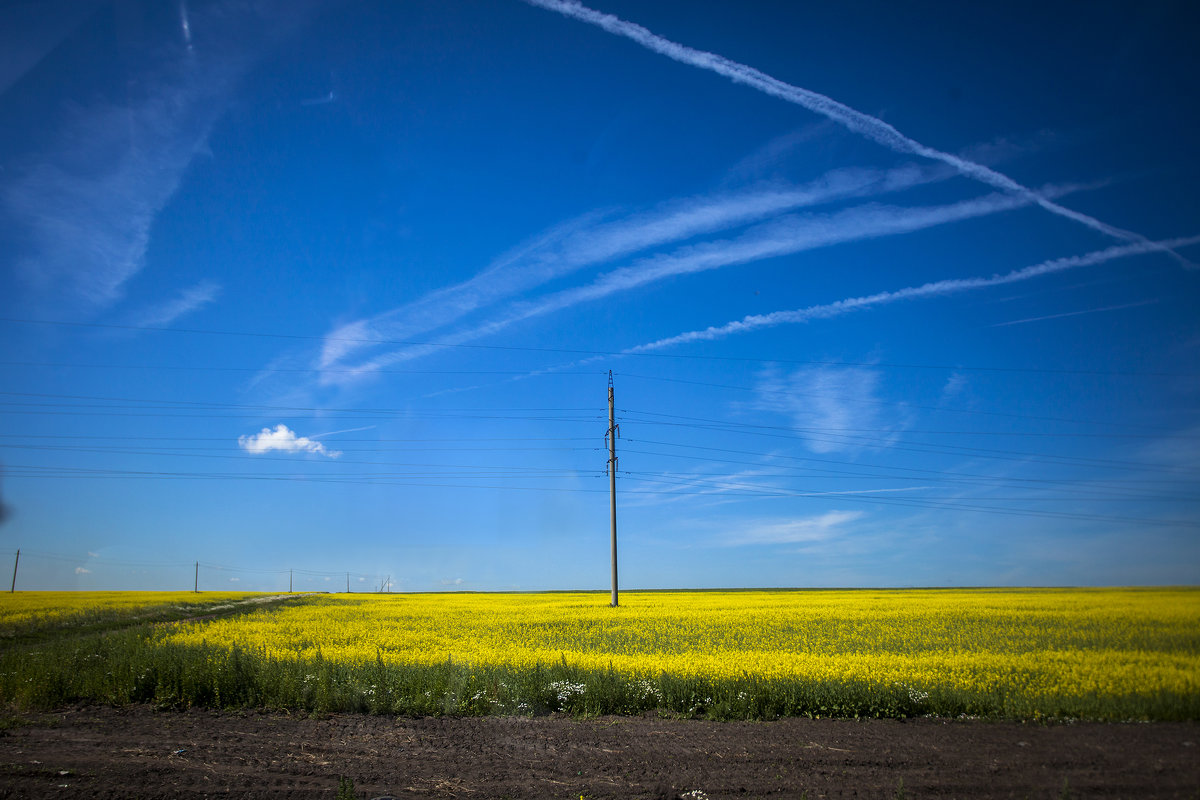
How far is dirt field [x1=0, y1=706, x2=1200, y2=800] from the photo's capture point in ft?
20.2

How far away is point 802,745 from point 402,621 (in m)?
23.1

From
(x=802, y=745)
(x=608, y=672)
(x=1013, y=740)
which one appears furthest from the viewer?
(x=608, y=672)

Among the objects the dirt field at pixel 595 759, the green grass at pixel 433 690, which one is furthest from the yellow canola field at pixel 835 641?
the dirt field at pixel 595 759

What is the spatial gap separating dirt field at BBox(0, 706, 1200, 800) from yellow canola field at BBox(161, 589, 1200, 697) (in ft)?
2.25

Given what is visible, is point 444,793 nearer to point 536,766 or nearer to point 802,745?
point 536,766

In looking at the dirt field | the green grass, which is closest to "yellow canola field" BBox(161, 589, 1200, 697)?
the green grass

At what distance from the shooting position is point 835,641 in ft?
60.4

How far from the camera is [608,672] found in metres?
12.7

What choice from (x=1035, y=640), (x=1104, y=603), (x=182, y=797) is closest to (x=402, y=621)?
(x=182, y=797)

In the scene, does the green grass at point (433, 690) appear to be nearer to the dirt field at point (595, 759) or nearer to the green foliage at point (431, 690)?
the green foliage at point (431, 690)

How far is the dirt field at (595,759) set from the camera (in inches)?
242

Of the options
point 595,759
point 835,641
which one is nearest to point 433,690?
point 595,759

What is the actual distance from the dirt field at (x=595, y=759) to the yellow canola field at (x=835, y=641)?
0.69 metres

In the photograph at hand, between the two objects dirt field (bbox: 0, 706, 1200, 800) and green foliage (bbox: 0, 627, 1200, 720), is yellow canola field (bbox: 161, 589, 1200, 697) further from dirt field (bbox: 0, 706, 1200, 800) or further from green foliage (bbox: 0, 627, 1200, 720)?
dirt field (bbox: 0, 706, 1200, 800)
